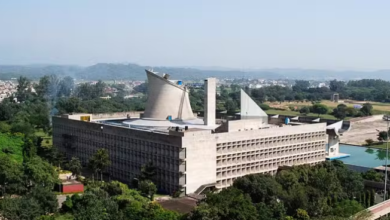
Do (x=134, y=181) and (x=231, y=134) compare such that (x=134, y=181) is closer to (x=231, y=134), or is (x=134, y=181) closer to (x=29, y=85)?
(x=231, y=134)

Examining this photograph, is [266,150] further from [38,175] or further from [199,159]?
[38,175]

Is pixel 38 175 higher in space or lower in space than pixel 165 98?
lower

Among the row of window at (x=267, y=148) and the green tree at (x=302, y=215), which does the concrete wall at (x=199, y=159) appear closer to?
the row of window at (x=267, y=148)

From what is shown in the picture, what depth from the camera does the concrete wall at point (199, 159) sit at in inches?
1547

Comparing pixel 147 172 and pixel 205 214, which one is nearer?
pixel 205 214

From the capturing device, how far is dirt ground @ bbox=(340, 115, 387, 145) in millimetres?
76250

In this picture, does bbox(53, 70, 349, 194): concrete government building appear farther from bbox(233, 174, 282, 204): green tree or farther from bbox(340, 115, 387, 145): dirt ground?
bbox(340, 115, 387, 145): dirt ground

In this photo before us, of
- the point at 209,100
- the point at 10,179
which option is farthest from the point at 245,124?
the point at 10,179

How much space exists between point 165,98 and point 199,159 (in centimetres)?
1028

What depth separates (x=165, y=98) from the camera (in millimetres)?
48281

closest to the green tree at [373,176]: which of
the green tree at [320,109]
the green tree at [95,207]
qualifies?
the green tree at [95,207]

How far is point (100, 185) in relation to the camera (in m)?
37.4

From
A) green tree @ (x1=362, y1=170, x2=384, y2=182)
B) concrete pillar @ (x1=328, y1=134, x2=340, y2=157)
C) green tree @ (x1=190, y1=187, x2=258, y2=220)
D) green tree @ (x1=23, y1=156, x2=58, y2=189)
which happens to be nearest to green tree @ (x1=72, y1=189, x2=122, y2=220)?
green tree @ (x1=190, y1=187, x2=258, y2=220)

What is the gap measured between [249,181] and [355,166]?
58.2 feet
